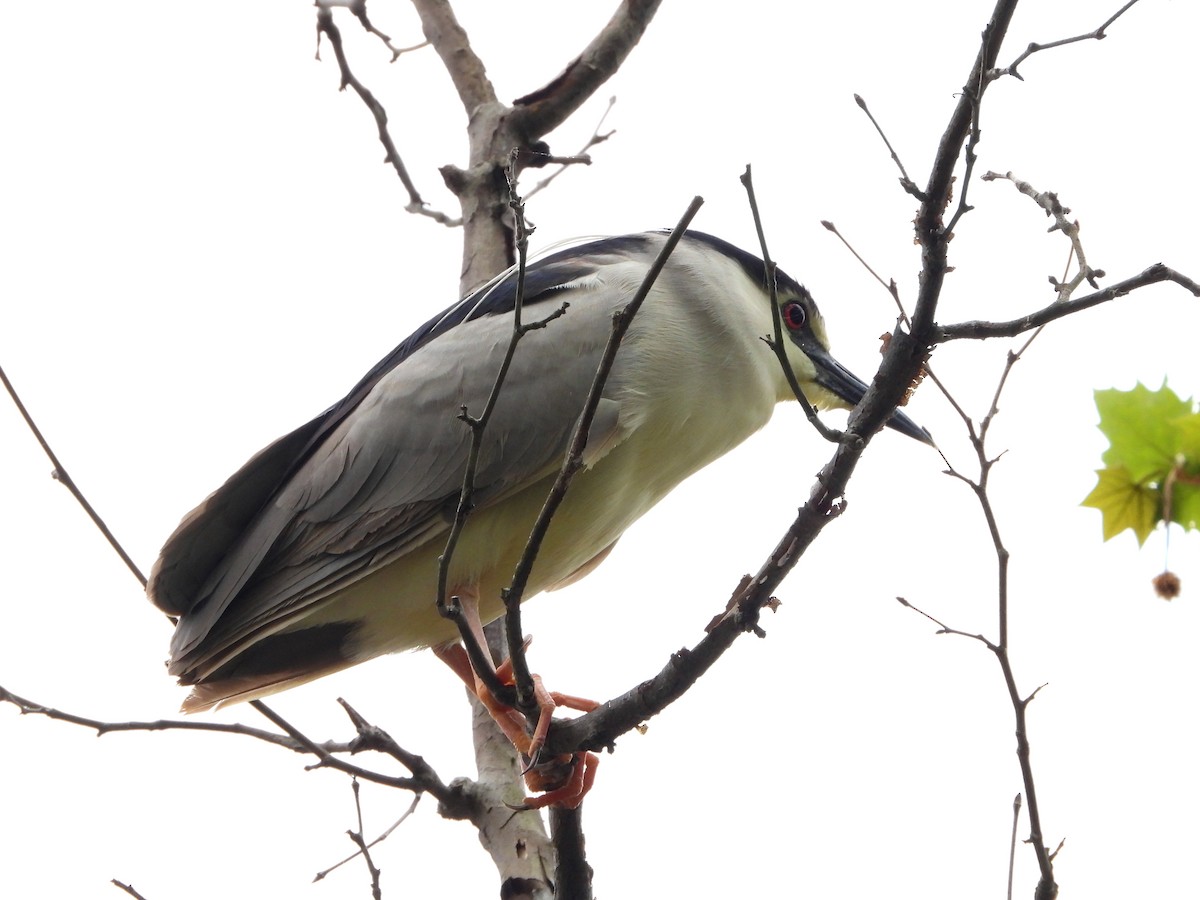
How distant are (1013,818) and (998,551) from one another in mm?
492

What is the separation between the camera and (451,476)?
114 inches

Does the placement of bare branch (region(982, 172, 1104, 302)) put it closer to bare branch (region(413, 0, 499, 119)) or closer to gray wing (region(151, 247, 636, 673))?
gray wing (region(151, 247, 636, 673))

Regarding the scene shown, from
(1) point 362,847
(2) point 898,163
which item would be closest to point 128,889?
(1) point 362,847

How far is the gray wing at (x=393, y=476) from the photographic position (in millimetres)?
2852

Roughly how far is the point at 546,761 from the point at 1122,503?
128 centimetres

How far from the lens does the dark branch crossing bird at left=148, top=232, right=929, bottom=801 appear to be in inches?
112

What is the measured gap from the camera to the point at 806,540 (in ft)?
6.15

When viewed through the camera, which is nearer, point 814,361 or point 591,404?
point 591,404

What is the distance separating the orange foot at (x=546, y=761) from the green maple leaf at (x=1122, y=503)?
3.64 ft

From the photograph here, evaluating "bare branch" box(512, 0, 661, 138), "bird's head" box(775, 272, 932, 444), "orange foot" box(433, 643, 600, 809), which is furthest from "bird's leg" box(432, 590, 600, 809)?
"bare branch" box(512, 0, 661, 138)

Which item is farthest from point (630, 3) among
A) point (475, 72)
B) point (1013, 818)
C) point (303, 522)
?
point (1013, 818)

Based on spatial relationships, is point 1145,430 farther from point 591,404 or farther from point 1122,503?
point 591,404

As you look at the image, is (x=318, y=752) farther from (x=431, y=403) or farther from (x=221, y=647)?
(x=431, y=403)

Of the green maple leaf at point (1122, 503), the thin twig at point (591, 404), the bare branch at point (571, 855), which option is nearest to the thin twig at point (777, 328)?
the thin twig at point (591, 404)
